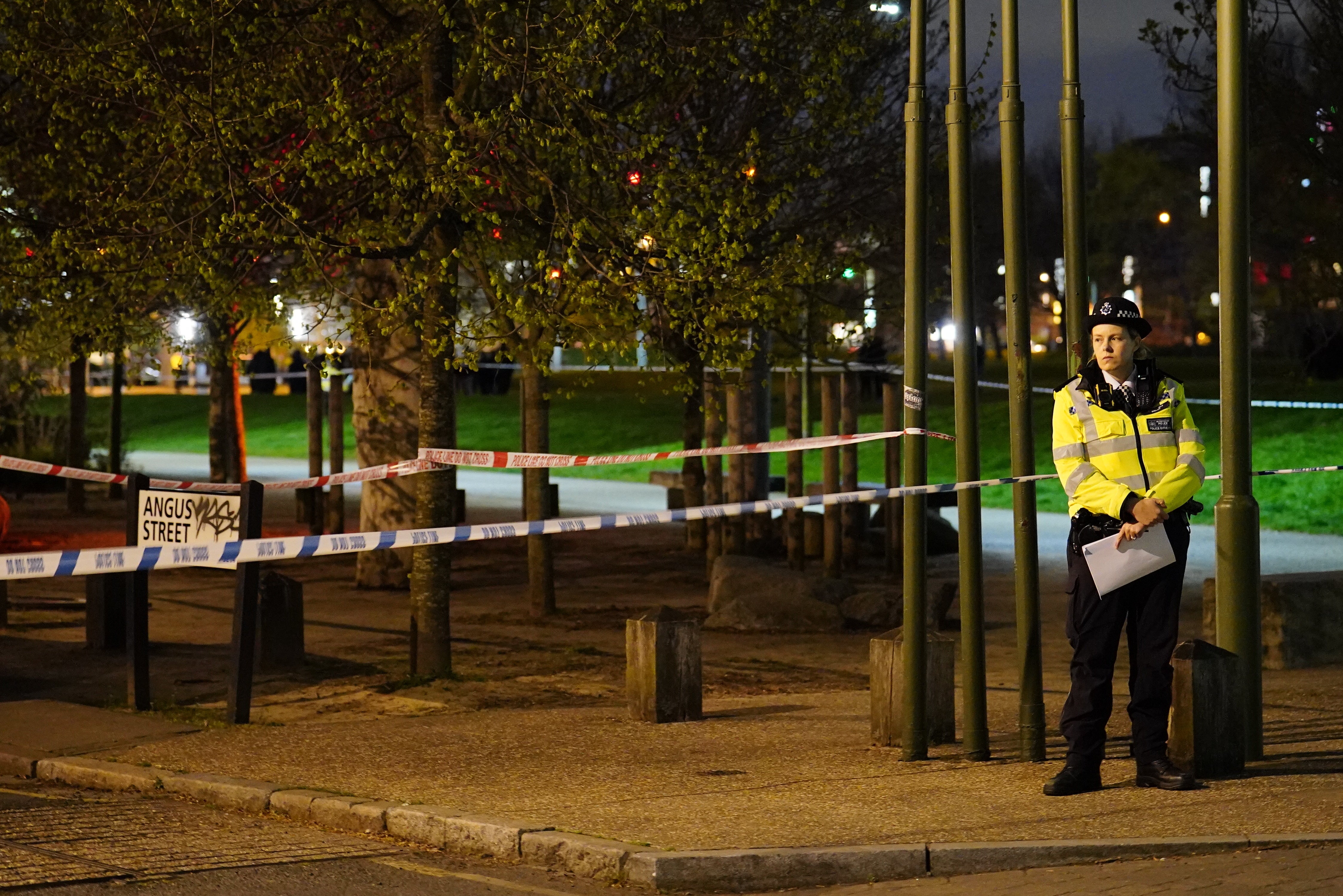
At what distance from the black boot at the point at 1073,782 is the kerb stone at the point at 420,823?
241 cm

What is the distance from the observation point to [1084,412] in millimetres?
7223

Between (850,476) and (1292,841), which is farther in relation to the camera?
(850,476)

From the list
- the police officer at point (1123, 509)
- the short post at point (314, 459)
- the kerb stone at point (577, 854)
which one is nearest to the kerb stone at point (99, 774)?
the kerb stone at point (577, 854)

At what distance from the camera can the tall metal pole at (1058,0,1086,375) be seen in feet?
26.5

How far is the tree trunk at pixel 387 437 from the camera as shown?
16.5m

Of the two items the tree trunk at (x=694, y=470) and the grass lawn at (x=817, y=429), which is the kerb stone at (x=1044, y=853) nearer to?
the grass lawn at (x=817, y=429)

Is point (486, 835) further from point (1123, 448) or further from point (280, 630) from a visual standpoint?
point (280, 630)

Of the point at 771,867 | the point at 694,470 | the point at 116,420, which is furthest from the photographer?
the point at 116,420

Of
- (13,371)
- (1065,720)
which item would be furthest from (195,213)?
(13,371)

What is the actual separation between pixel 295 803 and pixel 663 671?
2388 mm

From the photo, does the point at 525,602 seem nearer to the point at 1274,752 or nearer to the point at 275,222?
the point at 275,222

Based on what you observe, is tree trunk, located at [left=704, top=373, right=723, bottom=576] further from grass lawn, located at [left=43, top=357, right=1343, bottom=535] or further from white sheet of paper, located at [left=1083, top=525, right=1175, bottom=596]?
white sheet of paper, located at [left=1083, top=525, right=1175, bottom=596]

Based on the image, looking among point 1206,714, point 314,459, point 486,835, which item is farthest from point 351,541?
point 314,459

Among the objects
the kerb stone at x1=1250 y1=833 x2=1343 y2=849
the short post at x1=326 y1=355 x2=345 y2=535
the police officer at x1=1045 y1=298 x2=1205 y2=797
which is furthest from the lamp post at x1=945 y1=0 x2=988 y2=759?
the short post at x1=326 y1=355 x2=345 y2=535
